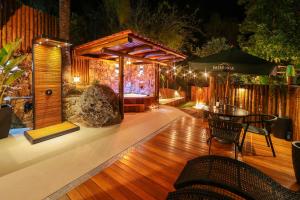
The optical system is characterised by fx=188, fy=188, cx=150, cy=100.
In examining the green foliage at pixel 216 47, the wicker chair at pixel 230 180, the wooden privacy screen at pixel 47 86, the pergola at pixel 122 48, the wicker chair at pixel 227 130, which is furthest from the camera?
the green foliage at pixel 216 47

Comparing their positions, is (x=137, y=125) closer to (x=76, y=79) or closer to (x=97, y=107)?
(x=97, y=107)

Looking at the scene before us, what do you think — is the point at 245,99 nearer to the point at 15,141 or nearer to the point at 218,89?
the point at 218,89

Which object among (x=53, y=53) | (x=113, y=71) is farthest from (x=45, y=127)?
(x=113, y=71)

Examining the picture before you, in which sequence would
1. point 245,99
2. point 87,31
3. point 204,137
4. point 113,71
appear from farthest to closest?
point 87,31 < point 113,71 < point 245,99 < point 204,137

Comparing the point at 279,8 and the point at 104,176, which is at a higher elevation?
the point at 279,8

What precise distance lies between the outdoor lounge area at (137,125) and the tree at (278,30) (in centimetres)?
4

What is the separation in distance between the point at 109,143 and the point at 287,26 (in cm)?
726

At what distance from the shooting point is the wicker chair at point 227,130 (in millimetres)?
3949

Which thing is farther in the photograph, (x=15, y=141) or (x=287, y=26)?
(x=287, y=26)

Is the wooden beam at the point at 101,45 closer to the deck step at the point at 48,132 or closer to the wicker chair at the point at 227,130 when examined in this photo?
the deck step at the point at 48,132

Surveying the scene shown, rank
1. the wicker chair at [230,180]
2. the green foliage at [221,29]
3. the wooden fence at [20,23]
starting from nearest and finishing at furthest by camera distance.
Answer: the wicker chair at [230,180] < the wooden fence at [20,23] < the green foliage at [221,29]

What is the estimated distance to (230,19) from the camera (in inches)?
758

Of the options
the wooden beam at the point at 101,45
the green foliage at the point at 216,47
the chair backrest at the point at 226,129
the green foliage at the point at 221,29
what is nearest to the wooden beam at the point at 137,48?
the wooden beam at the point at 101,45

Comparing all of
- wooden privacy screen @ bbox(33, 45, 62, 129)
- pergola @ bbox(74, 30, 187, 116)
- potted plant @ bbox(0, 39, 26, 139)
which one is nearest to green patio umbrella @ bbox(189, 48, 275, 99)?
pergola @ bbox(74, 30, 187, 116)
